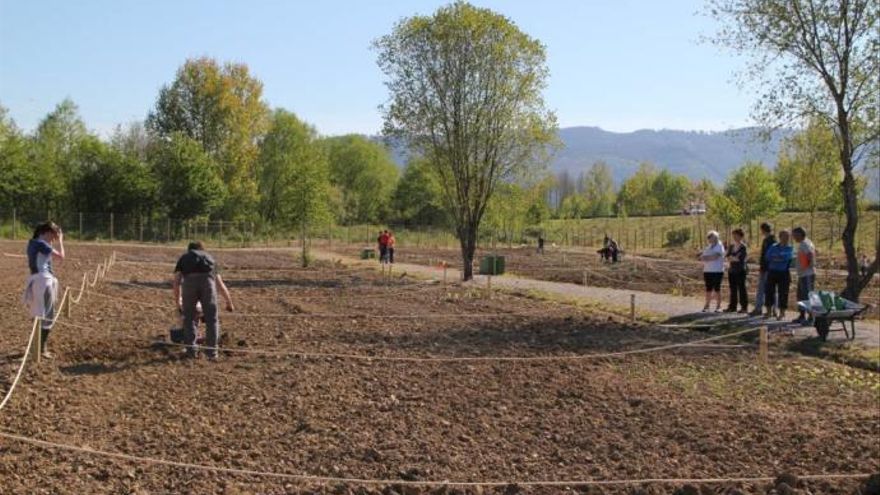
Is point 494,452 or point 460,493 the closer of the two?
point 460,493

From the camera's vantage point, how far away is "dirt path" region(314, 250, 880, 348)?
14.6 meters

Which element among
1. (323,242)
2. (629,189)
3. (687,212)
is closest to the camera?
(323,242)

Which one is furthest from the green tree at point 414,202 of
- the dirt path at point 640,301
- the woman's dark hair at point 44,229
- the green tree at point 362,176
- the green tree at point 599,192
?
the woman's dark hair at point 44,229

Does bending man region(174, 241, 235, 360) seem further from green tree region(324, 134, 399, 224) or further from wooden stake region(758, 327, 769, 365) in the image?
green tree region(324, 134, 399, 224)

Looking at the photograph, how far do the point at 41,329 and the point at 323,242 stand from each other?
193 feet

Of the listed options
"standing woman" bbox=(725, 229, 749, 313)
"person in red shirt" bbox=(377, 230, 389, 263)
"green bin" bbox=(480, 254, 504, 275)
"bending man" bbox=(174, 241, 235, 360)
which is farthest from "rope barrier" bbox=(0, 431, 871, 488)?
"person in red shirt" bbox=(377, 230, 389, 263)

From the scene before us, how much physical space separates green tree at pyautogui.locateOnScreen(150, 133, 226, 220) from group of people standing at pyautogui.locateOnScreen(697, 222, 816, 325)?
4947 cm

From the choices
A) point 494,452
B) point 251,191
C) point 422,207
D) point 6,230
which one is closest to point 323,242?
point 251,191

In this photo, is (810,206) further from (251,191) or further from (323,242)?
(251,191)

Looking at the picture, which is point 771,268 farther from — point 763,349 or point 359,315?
point 359,315

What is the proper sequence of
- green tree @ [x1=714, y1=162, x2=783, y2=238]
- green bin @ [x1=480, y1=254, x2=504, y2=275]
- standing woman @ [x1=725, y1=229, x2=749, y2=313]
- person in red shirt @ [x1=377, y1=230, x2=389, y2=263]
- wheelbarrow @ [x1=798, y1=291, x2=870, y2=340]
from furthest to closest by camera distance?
green tree @ [x1=714, y1=162, x2=783, y2=238] < person in red shirt @ [x1=377, y1=230, x2=389, y2=263] < green bin @ [x1=480, y1=254, x2=504, y2=275] < standing woman @ [x1=725, y1=229, x2=749, y2=313] < wheelbarrow @ [x1=798, y1=291, x2=870, y2=340]

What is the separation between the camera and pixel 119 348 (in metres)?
11.8

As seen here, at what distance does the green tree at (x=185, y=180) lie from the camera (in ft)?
200

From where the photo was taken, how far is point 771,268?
15.8 m
